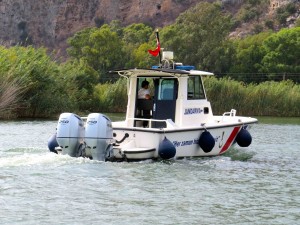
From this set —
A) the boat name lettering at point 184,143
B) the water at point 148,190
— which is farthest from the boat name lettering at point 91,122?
the boat name lettering at point 184,143

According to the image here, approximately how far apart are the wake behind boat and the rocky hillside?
89.0m

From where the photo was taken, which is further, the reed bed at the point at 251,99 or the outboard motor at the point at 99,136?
the reed bed at the point at 251,99

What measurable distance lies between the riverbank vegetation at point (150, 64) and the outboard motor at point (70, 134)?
19.3 metres

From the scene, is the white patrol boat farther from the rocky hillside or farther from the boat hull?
the rocky hillside

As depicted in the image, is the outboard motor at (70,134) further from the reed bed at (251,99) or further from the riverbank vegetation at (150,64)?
the reed bed at (251,99)

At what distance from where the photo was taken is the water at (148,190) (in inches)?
599

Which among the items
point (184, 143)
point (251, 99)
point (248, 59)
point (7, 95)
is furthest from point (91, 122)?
point (248, 59)

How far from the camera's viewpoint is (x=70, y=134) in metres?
20.7

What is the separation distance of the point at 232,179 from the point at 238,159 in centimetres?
443

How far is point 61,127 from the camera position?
20.7m

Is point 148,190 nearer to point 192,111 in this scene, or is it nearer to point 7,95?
point 192,111

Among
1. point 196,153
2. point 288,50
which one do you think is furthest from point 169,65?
point 288,50

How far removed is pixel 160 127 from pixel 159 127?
7cm

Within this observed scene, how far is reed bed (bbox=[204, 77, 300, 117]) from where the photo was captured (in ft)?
160
